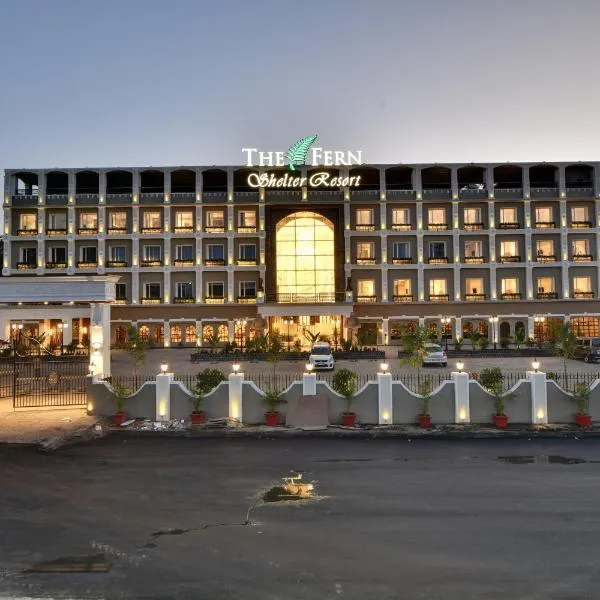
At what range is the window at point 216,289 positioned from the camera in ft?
180

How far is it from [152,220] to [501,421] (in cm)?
4395

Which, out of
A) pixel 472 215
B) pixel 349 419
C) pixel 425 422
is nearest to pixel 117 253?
pixel 472 215

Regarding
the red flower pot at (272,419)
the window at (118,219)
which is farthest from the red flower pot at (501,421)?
the window at (118,219)

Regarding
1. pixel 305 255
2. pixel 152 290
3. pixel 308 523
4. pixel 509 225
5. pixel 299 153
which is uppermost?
pixel 299 153

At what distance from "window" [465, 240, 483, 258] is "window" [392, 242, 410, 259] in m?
5.85

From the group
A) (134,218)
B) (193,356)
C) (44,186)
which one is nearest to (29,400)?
(193,356)

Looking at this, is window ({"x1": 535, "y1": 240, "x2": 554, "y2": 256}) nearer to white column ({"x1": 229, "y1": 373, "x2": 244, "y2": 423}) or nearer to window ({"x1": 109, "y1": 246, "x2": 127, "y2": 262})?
window ({"x1": 109, "y1": 246, "x2": 127, "y2": 262})

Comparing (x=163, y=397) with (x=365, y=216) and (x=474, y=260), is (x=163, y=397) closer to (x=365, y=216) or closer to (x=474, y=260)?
(x=365, y=216)

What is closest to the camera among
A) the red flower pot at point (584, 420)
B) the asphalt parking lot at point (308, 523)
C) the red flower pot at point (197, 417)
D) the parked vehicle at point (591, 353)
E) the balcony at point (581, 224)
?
the asphalt parking lot at point (308, 523)

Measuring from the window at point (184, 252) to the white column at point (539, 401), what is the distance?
134 ft

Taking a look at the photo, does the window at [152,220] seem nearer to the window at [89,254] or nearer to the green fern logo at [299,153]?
the window at [89,254]

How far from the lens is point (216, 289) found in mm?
55094

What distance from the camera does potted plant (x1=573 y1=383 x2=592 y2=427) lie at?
19375 mm

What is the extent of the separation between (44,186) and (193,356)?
86.2ft
